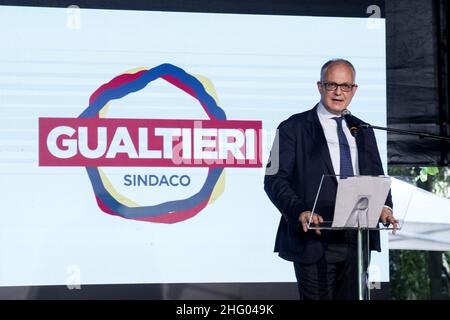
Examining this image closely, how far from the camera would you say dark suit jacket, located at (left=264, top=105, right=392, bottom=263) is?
5.95 meters


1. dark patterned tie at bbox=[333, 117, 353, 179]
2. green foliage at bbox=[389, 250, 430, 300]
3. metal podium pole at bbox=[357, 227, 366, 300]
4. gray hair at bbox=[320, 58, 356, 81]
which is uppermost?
gray hair at bbox=[320, 58, 356, 81]

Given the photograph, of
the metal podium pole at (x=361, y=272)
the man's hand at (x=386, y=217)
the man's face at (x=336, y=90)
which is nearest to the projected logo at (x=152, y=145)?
the man's face at (x=336, y=90)

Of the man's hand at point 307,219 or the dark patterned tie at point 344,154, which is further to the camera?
the dark patterned tie at point 344,154

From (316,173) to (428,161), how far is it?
2.82ft

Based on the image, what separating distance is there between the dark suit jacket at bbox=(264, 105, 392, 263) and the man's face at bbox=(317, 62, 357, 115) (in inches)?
4.4

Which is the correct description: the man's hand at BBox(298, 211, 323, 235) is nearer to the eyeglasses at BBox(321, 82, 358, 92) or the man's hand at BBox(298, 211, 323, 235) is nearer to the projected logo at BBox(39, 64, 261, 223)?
the projected logo at BBox(39, 64, 261, 223)

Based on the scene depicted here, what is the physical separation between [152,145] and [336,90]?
1.22 meters

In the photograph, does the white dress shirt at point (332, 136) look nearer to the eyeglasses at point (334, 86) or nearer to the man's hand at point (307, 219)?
the eyeglasses at point (334, 86)

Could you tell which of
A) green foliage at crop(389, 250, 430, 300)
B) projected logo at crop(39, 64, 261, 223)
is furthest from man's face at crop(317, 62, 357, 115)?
green foliage at crop(389, 250, 430, 300)

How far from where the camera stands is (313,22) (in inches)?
240

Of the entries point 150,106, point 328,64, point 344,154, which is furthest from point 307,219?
point 150,106

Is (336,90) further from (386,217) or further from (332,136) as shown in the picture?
(386,217)

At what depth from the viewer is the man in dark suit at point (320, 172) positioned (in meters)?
5.93

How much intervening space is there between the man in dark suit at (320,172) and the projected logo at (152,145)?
0.21 metres
